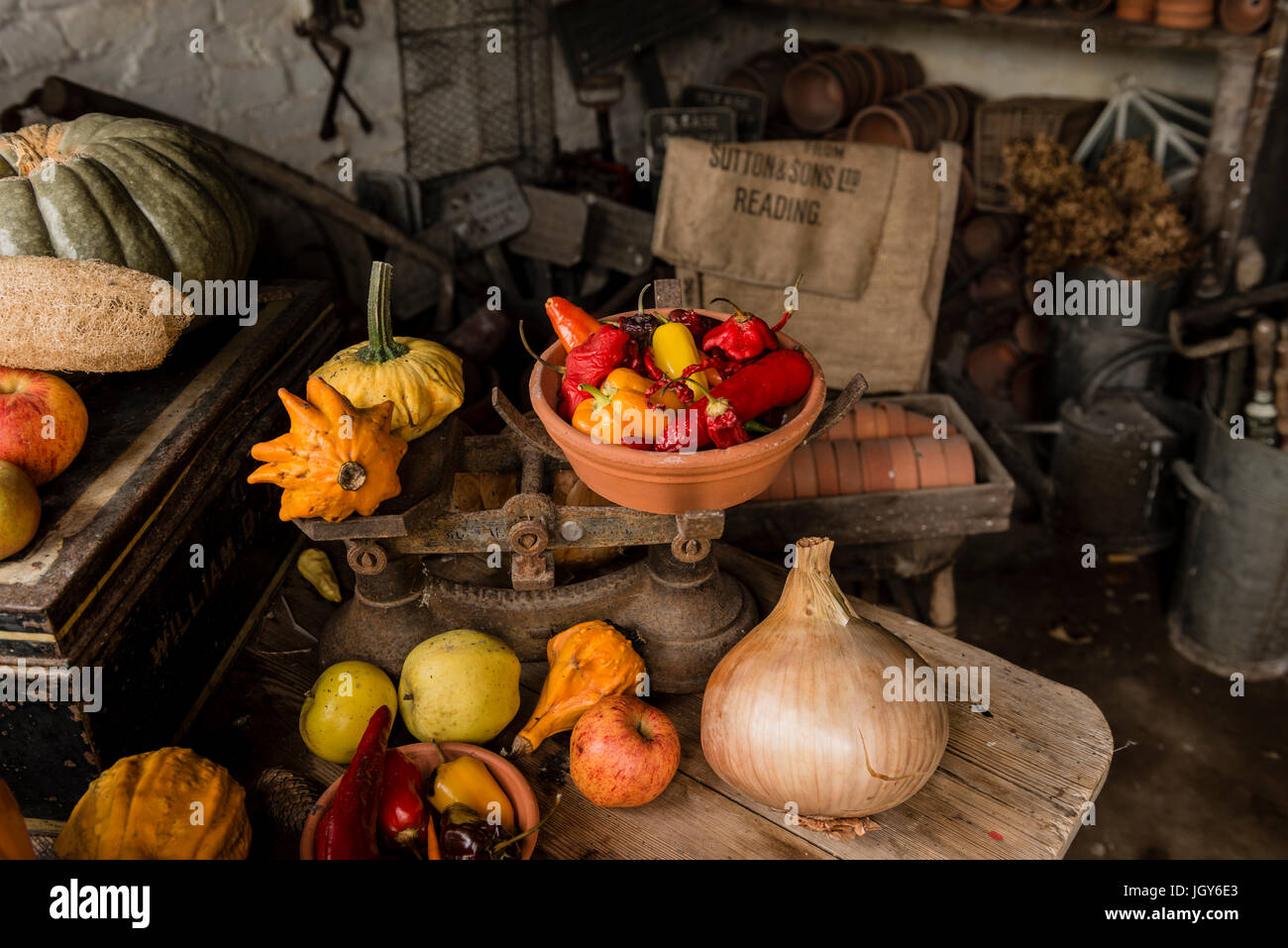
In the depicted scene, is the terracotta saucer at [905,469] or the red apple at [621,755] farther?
the terracotta saucer at [905,469]

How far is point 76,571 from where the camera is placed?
140 centimetres

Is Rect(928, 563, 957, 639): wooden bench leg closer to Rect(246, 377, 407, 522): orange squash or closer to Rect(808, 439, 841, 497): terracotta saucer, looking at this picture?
Rect(808, 439, 841, 497): terracotta saucer

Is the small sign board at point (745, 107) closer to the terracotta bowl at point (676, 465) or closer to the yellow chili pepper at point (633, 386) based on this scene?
the terracotta bowl at point (676, 465)

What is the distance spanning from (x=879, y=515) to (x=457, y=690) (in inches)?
54.9

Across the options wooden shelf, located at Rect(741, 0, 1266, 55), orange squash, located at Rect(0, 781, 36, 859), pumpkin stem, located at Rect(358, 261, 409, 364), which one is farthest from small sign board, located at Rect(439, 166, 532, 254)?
orange squash, located at Rect(0, 781, 36, 859)

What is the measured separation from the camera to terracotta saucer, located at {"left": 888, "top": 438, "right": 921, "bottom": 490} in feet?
8.58

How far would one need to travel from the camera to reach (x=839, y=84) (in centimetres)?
424

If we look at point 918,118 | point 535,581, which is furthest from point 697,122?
point 535,581

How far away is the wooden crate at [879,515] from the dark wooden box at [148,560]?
1.19 m

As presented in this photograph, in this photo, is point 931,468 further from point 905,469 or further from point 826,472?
point 826,472

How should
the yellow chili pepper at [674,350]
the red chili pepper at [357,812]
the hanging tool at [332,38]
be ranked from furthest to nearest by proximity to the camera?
the hanging tool at [332,38] → the yellow chili pepper at [674,350] → the red chili pepper at [357,812]

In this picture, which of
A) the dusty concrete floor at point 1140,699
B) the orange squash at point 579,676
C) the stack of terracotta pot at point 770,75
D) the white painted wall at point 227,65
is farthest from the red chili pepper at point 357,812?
the stack of terracotta pot at point 770,75

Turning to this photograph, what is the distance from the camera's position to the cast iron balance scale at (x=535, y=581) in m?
1.65

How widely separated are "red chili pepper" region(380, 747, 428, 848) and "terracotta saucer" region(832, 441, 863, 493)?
5.08 feet
